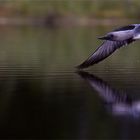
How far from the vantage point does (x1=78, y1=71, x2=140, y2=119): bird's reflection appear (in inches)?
317

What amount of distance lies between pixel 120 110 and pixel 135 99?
69cm

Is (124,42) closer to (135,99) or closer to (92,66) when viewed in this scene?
(92,66)

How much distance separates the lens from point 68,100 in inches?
350

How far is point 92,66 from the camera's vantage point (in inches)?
513

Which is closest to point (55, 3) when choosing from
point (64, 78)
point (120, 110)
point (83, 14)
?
point (83, 14)

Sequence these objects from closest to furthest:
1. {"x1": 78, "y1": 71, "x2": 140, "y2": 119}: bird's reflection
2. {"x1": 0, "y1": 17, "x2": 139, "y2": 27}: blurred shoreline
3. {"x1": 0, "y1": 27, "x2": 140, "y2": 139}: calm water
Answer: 1. {"x1": 0, "y1": 27, "x2": 140, "y2": 139}: calm water
2. {"x1": 78, "y1": 71, "x2": 140, "y2": 119}: bird's reflection
3. {"x1": 0, "y1": 17, "x2": 139, "y2": 27}: blurred shoreline

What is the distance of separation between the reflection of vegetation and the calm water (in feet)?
94.9

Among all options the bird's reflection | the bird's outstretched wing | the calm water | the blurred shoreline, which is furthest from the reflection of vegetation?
the bird's reflection

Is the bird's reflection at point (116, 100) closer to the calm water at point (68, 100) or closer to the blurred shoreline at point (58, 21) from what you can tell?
the calm water at point (68, 100)

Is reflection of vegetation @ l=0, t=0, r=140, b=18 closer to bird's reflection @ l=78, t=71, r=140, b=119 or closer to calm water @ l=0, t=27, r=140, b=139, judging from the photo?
calm water @ l=0, t=27, r=140, b=139

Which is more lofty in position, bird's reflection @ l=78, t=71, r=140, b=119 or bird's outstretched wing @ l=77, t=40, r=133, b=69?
bird's outstretched wing @ l=77, t=40, r=133, b=69

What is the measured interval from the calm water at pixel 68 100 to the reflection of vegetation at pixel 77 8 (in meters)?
28.9

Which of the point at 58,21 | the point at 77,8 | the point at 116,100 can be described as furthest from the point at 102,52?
the point at 58,21

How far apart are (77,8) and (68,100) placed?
34.1 m
